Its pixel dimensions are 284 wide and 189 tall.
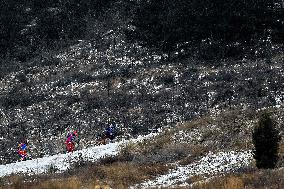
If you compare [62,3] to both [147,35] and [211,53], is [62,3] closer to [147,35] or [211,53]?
[147,35]

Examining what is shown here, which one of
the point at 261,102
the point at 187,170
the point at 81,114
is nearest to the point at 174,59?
the point at 81,114

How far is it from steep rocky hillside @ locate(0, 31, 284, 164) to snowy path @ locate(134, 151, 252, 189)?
11.8 m

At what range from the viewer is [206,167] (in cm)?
1535

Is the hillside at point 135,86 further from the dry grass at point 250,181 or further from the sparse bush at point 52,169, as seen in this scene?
the dry grass at point 250,181

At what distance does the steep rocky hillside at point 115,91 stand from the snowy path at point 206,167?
11.8 m

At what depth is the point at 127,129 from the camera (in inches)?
1252

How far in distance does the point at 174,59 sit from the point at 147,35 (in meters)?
5.37

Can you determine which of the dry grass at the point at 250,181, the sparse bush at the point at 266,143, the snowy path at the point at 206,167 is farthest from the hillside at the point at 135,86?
the dry grass at the point at 250,181

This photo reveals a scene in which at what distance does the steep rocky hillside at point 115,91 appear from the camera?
31922mm

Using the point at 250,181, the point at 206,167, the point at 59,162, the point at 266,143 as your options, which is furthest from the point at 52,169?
the point at 250,181

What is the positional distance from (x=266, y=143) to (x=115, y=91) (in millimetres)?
25485

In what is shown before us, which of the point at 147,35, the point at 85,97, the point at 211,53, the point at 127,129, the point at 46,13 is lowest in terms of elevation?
the point at 127,129

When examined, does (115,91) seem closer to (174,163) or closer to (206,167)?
(174,163)

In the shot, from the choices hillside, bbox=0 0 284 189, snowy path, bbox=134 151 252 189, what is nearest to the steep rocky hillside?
hillside, bbox=0 0 284 189
